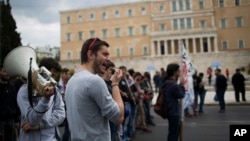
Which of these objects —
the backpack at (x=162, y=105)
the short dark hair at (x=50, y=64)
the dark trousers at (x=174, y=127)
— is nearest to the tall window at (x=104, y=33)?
the backpack at (x=162, y=105)

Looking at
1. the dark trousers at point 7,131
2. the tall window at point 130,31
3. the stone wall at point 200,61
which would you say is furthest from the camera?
the tall window at point 130,31

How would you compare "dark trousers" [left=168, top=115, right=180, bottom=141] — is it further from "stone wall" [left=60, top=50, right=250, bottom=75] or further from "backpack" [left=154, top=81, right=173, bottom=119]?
"stone wall" [left=60, top=50, right=250, bottom=75]

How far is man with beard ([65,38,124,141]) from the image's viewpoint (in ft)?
7.14

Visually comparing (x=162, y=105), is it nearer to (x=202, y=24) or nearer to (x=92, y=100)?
(x=92, y=100)

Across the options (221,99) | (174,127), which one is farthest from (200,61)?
(174,127)

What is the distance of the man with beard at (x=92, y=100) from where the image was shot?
7.14ft

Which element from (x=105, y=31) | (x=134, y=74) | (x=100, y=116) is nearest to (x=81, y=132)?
(x=100, y=116)

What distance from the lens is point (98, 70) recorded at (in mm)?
2340

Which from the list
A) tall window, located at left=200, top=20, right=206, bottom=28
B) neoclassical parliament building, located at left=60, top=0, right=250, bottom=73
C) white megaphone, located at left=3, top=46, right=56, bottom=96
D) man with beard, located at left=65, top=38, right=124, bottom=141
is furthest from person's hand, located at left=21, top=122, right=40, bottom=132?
tall window, located at left=200, top=20, right=206, bottom=28

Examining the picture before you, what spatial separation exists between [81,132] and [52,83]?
0.43 meters

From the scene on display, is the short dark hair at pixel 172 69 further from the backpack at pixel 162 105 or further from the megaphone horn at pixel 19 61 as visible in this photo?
the megaphone horn at pixel 19 61

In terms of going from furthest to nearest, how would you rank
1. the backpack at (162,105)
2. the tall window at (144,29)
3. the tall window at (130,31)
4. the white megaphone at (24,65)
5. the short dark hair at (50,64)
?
1. the tall window at (130,31)
2. the tall window at (144,29)
3. the backpack at (162,105)
4. the short dark hair at (50,64)
5. the white megaphone at (24,65)

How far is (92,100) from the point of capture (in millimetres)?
2236

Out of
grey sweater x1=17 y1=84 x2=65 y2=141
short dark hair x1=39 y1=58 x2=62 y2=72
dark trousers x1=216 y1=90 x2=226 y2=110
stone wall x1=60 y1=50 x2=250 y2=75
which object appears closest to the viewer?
grey sweater x1=17 y1=84 x2=65 y2=141
